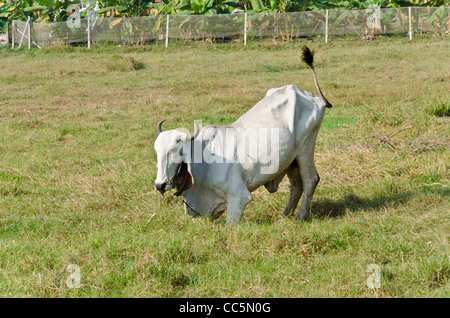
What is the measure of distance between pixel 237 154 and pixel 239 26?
16.6 m

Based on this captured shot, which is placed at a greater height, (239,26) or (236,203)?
(239,26)

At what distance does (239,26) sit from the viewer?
2091 cm

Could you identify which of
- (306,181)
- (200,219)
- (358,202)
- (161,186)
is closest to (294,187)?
(306,181)

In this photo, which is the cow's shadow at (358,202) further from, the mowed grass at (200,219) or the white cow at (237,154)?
the white cow at (237,154)

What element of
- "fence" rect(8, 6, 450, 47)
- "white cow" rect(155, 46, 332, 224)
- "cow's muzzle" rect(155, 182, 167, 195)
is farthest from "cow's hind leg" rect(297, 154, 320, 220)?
"fence" rect(8, 6, 450, 47)

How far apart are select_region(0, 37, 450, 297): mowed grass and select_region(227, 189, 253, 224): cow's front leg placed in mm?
141

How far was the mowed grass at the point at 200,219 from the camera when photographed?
3.80m

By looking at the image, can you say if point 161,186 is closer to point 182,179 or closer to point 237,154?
point 182,179

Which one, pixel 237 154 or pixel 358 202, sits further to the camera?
pixel 358 202

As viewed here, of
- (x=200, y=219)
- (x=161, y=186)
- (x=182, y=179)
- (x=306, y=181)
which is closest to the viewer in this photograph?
(x=161, y=186)

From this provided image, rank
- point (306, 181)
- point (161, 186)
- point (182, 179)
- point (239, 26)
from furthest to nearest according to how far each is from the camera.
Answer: point (239, 26) → point (306, 181) → point (182, 179) → point (161, 186)

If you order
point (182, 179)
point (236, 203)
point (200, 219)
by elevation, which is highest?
point (182, 179)
